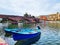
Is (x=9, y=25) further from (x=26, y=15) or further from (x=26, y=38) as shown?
(x=26, y=38)

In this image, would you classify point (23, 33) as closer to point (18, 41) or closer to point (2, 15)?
point (18, 41)

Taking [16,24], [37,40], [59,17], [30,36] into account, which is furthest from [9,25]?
[59,17]

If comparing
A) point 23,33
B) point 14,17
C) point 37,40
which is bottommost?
point 37,40

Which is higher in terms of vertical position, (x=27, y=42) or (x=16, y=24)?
(x=16, y=24)

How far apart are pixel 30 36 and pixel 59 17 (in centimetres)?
570

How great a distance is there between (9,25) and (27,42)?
106 inches

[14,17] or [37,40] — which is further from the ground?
[14,17]

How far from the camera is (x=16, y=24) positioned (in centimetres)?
685

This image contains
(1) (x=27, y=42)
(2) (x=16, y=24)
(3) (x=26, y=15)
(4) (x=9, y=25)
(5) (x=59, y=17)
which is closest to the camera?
(1) (x=27, y=42)

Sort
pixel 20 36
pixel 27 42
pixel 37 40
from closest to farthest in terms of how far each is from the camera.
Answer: pixel 20 36
pixel 27 42
pixel 37 40

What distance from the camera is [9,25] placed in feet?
24.0

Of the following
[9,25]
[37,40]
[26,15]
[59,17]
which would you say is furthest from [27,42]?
[59,17]

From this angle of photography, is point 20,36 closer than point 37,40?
Yes

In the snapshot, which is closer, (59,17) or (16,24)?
(16,24)
